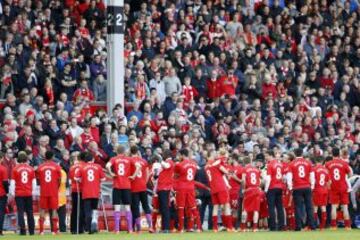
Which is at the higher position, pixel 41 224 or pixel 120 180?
pixel 120 180

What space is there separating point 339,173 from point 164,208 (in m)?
4.95

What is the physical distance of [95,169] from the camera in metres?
37.9

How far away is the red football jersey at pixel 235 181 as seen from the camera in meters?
40.3

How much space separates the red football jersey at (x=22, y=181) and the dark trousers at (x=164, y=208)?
321 cm

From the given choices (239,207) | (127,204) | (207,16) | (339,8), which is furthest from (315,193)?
(339,8)

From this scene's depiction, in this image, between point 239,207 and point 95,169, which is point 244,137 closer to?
point 239,207

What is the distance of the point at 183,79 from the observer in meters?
45.7

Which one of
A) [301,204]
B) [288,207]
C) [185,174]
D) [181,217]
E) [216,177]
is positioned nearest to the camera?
[185,174]

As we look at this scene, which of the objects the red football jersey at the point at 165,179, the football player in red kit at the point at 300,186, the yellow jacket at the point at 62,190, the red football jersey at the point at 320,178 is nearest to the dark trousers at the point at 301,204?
the football player in red kit at the point at 300,186

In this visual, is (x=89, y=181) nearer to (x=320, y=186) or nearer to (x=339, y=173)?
(x=320, y=186)

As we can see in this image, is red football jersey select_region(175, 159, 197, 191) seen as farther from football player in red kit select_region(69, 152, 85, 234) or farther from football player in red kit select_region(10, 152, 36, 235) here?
football player in red kit select_region(10, 152, 36, 235)

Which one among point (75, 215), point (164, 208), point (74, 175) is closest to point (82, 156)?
point (74, 175)

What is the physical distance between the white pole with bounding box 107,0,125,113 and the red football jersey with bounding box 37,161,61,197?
19.3ft

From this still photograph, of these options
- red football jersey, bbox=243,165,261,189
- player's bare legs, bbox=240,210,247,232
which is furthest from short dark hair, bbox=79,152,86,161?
player's bare legs, bbox=240,210,247,232
